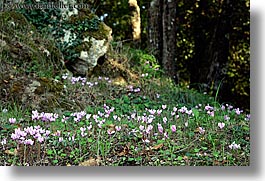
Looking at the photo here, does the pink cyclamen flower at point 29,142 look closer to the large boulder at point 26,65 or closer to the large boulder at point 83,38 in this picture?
the large boulder at point 26,65

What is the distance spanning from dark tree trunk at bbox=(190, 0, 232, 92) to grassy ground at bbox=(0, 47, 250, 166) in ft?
0.64

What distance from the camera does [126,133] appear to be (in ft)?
8.18

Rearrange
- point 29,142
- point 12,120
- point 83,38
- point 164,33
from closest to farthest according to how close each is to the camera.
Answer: point 29,142 → point 12,120 → point 83,38 → point 164,33

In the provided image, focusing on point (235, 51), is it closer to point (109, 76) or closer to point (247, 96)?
point (247, 96)

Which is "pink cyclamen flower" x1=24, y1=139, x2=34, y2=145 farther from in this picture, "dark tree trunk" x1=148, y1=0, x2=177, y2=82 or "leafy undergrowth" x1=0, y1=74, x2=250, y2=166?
"dark tree trunk" x1=148, y1=0, x2=177, y2=82

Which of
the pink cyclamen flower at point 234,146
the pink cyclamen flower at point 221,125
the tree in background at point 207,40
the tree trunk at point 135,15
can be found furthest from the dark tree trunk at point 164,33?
the pink cyclamen flower at point 234,146

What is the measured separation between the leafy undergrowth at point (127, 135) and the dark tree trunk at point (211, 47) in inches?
9.2

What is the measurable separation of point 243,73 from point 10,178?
1.28 meters

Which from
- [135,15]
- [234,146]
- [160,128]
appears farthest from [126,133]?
[135,15]

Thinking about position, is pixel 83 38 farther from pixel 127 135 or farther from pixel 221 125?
pixel 221 125

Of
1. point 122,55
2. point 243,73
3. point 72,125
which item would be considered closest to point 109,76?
point 122,55

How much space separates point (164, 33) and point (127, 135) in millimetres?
980

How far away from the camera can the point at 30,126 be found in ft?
8.16

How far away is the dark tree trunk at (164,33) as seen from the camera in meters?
3.11
